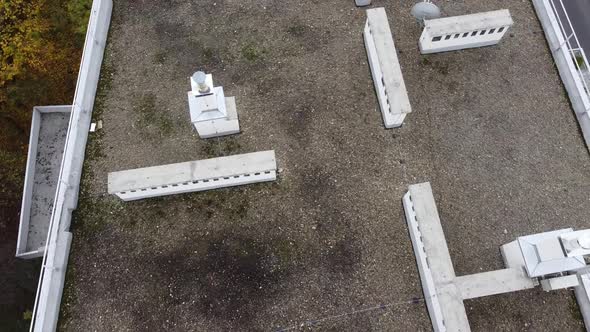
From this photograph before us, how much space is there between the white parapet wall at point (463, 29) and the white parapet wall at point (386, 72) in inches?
103

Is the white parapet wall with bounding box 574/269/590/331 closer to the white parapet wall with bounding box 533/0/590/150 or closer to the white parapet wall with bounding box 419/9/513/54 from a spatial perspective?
the white parapet wall with bounding box 533/0/590/150

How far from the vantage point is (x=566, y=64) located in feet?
72.3

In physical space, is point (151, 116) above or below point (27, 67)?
below

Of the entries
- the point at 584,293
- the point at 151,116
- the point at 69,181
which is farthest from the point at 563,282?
the point at 69,181

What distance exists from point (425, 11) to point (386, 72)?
515cm

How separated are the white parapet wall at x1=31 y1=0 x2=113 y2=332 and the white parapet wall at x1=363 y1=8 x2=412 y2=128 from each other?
46.1 ft

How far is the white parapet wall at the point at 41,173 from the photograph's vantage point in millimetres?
28531

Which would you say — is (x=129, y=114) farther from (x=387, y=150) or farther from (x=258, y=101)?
(x=387, y=150)

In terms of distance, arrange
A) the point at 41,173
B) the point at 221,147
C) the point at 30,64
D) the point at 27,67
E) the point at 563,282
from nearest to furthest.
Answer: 1. the point at 563,282
2. the point at 221,147
3. the point at 41,173
4. the point at 30,64
5. the point at 27,67

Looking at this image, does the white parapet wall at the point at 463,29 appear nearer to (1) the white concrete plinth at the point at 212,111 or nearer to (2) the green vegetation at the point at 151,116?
(1) the white concrete plinth at the point at 212,111

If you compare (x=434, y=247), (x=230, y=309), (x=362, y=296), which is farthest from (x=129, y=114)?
(x=434, y=247)

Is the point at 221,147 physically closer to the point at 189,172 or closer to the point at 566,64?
the point at 189,172

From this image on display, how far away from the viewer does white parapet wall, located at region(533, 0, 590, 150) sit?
2114cm

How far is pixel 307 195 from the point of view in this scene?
19.8m
